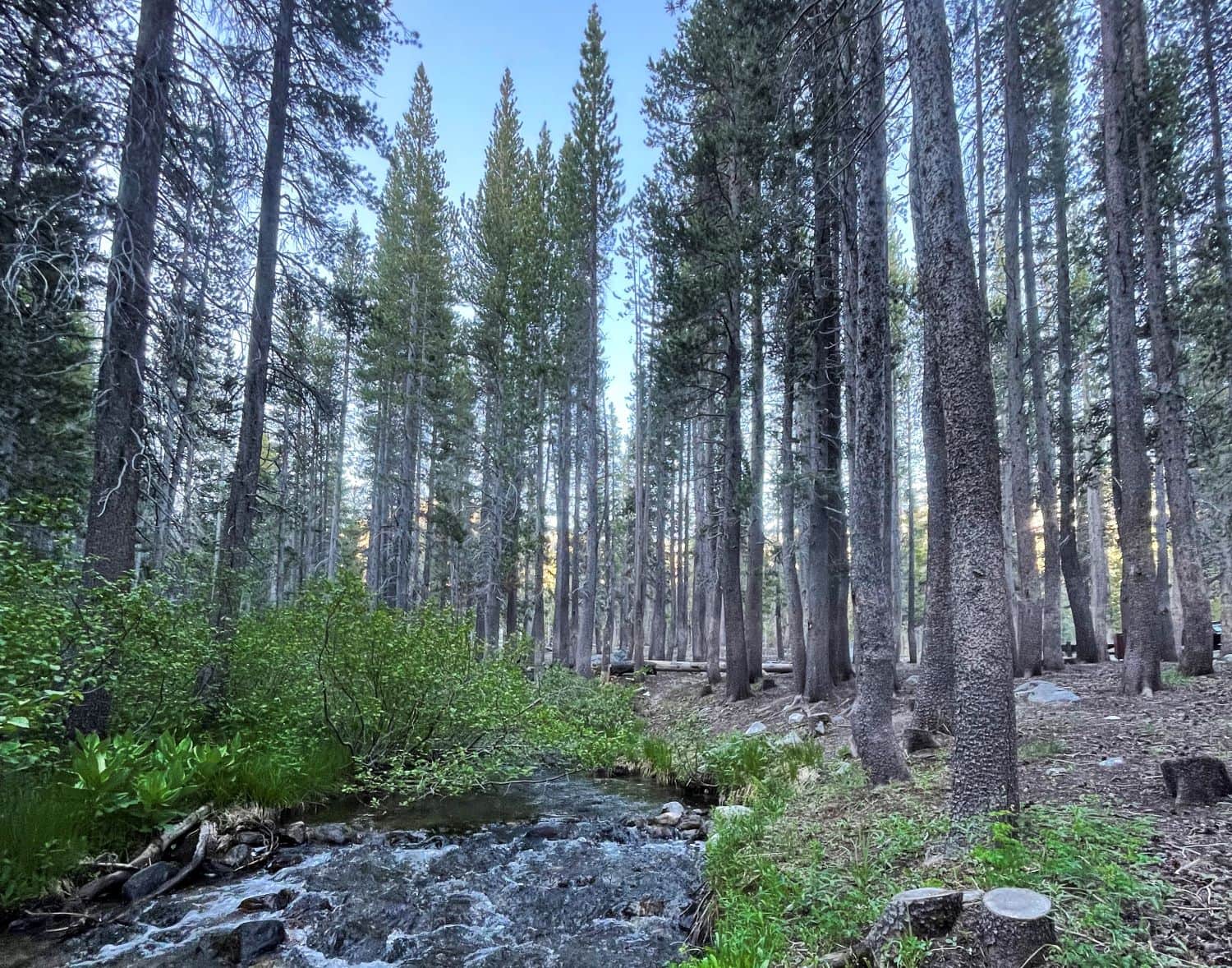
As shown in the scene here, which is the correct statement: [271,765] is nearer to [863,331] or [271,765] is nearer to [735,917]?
[735,917]

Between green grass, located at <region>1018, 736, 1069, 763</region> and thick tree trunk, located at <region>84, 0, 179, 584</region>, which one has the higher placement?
thick tree trunk, located at <region>84, 0, 179, 584</region>

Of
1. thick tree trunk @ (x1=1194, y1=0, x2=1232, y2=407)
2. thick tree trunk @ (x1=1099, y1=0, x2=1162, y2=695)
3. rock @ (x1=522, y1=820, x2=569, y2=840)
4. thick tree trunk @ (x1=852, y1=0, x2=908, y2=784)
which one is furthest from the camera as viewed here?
thick tree trunk @ (x1=1194, y1=0, x2=1232, y2=407)

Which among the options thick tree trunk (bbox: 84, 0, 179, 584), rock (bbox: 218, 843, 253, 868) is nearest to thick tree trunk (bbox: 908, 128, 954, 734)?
rock (bbox: 218, 843, 253, 868)

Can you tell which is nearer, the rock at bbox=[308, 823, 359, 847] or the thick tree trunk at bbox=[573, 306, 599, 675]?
the rock at bbox=[308, 823, 359, 847]

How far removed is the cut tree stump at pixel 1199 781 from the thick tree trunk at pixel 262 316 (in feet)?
32.0

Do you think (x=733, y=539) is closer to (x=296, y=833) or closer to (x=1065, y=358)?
(x=1065, y=358)

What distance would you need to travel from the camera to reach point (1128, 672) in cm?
805

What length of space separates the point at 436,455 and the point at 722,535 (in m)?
12.9

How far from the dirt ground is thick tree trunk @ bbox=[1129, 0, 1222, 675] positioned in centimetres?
68

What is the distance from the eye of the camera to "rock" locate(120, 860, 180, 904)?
493 cm

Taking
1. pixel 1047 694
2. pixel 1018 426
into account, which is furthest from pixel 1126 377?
pixel 1047 694

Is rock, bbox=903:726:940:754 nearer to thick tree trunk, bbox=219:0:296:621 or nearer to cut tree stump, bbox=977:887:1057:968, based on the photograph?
cut tree stump, bbox=977:887:1057:968

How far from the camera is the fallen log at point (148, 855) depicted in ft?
15.7

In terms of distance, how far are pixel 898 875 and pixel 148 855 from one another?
233 inches
